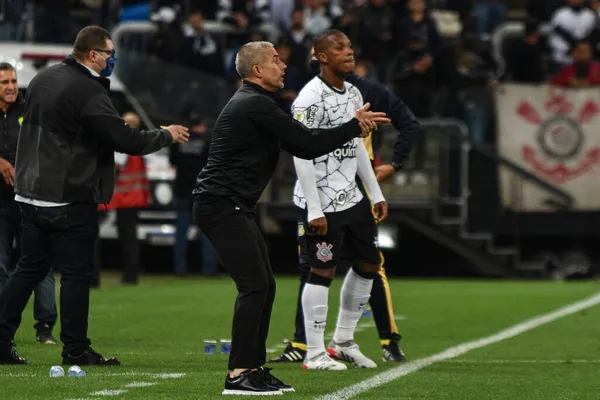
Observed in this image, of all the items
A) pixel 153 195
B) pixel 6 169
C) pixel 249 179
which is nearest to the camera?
pixel 249 179

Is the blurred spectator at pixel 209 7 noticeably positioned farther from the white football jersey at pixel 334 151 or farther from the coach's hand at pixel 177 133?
the coach's hand at pixel 177 133

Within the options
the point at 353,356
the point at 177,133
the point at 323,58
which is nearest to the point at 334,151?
the point at 323,58

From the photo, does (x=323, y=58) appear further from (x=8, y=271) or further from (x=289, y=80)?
(x=289, y=80)

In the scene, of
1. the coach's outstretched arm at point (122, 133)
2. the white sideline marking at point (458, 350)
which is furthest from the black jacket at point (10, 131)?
the white sideline marking at point (458, 350)

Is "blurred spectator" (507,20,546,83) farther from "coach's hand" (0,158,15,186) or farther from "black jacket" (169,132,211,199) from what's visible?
"coach's hand" (0,158,15,186)

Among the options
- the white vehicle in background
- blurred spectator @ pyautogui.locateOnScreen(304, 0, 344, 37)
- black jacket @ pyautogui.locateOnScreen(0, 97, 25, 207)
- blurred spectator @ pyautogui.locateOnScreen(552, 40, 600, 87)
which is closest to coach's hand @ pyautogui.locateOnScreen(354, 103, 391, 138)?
black jacket @ pyautogui.locateOnScreen(0, 97, 25, 207)

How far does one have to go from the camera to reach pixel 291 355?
37.4 feet

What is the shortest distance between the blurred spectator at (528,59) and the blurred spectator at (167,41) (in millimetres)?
4730

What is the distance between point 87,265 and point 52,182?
0.57 meters

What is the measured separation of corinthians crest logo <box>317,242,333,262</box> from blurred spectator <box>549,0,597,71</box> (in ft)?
44.7

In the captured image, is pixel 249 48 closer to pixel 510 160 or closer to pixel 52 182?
pixel 52 182

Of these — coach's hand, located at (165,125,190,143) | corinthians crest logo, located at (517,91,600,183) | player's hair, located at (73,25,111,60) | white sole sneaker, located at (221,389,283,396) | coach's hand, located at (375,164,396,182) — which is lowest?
white sole sneaker, located at (221,389,283,396)

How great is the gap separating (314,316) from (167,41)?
44.7 feet

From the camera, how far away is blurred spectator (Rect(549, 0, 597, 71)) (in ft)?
78.3
